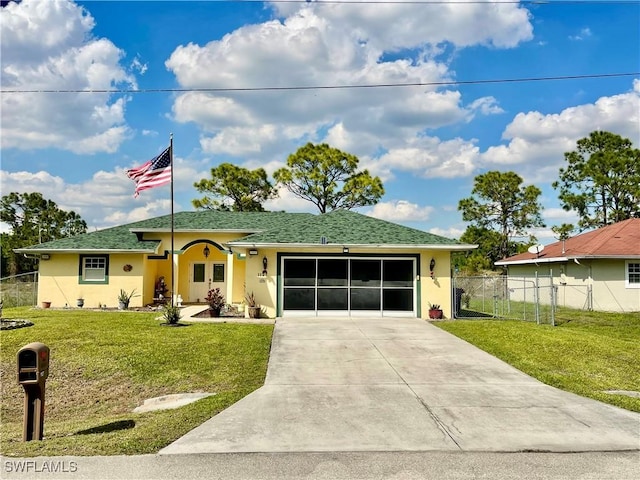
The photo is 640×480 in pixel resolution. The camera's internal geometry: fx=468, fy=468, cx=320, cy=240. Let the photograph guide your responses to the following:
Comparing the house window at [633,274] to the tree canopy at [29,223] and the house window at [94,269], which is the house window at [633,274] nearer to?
the house window at [94,269]

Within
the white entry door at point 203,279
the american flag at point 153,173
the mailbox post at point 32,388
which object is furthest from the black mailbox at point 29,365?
the white entry door at point 203,279

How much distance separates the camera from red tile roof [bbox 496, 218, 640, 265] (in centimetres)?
2095

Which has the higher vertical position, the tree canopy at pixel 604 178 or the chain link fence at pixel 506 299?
the tree canopy at pixel 604 178

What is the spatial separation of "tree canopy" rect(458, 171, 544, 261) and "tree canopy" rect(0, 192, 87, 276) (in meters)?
35.5

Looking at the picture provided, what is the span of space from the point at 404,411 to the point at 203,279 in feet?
54.2

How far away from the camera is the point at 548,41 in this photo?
47.1 feet

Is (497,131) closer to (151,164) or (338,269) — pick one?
(338,269)

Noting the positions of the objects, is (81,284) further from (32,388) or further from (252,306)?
(32,388)

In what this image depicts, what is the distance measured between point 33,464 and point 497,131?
24.1 meters

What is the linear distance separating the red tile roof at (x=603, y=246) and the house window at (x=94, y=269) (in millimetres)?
20674

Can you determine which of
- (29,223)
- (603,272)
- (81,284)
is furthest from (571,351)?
(29,223)

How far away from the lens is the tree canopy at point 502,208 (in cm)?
3825

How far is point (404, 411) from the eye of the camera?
274 inches

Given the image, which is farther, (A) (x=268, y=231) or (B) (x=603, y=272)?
(B) (x=603, y=272)
